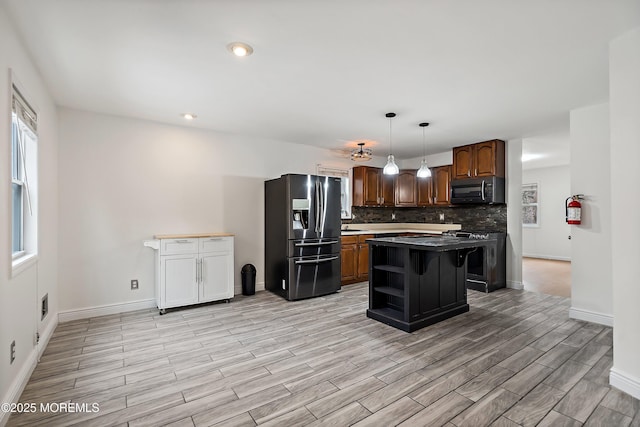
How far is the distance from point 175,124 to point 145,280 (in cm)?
221

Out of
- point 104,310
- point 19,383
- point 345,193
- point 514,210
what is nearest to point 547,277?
point 514,210

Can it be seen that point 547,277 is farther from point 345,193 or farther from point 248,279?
point 248,279

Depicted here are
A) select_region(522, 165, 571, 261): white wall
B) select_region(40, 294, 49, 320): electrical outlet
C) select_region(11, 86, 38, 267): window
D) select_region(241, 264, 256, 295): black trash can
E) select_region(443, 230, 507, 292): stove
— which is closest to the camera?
select_region(11, 86, 38, 267): window

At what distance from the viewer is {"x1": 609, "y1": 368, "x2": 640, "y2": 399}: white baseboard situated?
82.4 inches

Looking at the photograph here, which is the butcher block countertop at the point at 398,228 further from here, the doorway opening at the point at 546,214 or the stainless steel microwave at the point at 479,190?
the doorway opening at the point at 546,214

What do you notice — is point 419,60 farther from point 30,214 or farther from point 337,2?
point 30,214

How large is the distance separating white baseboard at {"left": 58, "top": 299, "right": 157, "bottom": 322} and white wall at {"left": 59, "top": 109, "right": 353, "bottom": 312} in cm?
4

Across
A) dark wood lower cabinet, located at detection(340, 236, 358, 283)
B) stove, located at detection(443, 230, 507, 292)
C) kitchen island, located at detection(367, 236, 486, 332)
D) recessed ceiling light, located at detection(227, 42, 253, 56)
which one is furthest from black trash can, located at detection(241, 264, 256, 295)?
stove, located at detection(443, 230, 507, 292)

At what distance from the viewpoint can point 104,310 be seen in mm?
3793

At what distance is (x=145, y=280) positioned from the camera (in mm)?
4074

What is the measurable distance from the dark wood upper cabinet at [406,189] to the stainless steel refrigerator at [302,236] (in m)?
2.07

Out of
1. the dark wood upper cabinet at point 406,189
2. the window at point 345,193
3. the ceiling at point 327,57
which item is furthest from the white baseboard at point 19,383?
the dark wood upper cabinet at point 406,189

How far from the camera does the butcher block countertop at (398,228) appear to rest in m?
6.11

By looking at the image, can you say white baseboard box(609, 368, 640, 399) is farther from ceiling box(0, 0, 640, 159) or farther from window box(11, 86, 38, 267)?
window box(11, 86, 38, 267)
